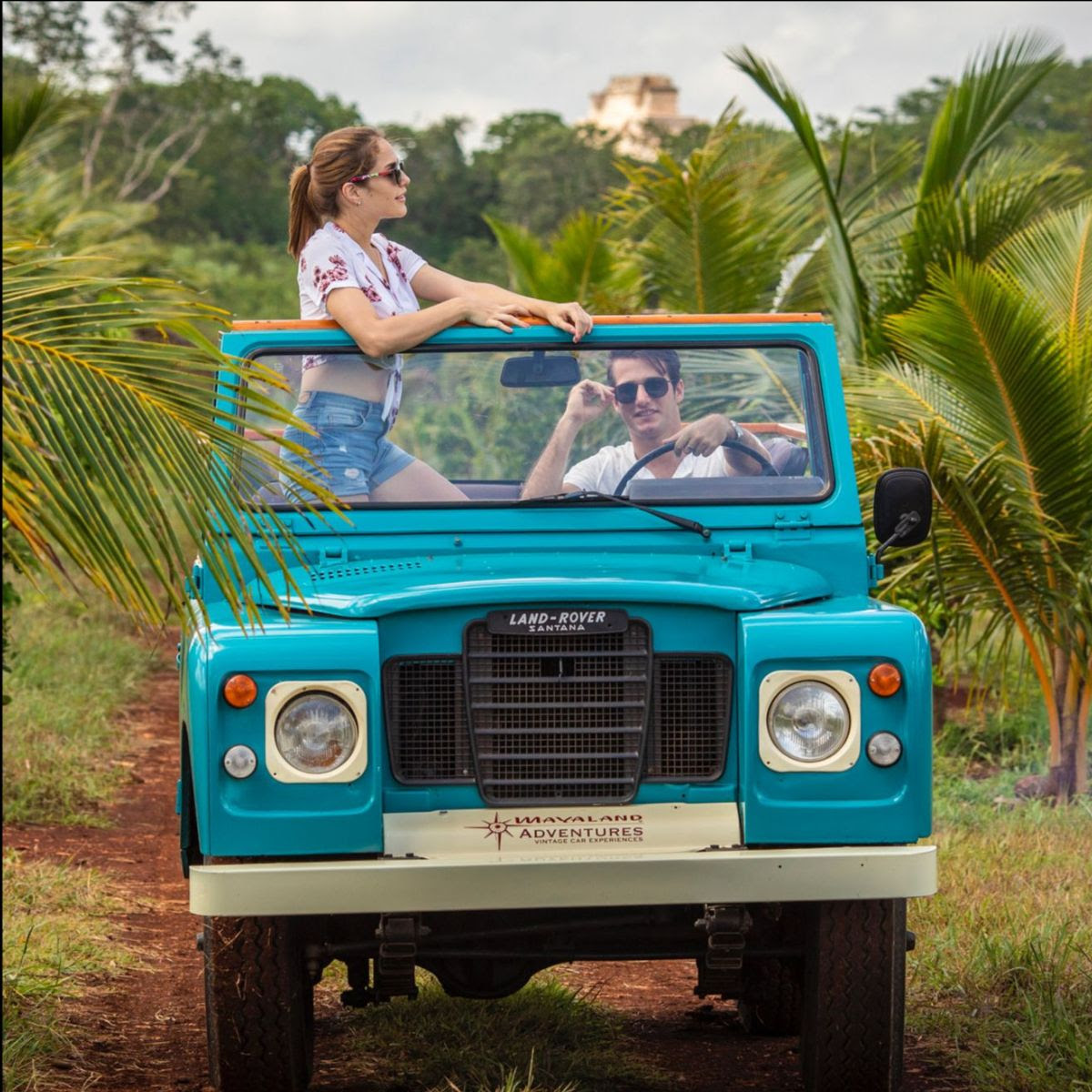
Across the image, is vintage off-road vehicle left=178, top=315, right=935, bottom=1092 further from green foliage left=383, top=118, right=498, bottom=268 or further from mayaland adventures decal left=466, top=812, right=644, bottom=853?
green foliage left=383, top=118, right=498, bottom=268

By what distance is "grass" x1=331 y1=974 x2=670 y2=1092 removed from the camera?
4.47 m

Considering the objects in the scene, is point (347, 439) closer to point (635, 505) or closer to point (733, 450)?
point (635, 505)

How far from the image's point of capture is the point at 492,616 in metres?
3.95

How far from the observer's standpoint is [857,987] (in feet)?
13.1

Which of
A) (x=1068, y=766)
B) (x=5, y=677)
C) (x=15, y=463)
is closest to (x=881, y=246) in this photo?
(x=1068, y=766)

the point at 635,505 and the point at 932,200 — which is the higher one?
the point at 932,200

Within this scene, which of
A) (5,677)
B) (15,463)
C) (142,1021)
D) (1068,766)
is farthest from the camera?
(5,677)

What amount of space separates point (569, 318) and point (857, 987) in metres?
1.90

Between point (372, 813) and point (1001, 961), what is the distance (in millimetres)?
2291

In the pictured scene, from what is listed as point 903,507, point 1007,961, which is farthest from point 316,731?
point 1007,961

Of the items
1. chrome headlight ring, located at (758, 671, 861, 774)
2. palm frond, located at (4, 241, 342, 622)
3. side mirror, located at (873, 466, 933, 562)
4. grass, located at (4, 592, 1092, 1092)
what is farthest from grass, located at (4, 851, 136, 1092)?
side mirror, located at (873, 466, 933, 562)

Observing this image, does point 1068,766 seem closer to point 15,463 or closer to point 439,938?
point 439,938

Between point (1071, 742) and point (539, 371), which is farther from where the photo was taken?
point (1071, 742)

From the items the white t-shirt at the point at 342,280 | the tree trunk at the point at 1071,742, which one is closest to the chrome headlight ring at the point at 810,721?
the white t-shirt at the point at 342,280
